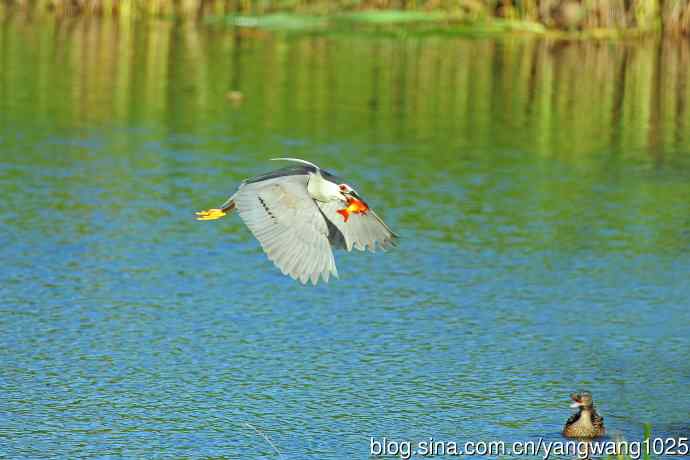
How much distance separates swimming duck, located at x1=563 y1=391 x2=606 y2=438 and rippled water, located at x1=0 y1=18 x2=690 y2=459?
0.17m

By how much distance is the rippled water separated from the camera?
5.95 metres

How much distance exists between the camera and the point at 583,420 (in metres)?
5.54

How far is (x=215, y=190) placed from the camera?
945cm

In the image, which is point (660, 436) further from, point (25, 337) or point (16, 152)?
point (16, 152)

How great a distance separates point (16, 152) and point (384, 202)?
106 inches

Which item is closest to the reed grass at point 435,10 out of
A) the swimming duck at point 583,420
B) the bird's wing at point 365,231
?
the swimming duck at point 583,420

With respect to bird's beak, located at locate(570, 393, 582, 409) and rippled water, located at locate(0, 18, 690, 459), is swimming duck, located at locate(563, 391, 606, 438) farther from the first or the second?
rippled water, located at locate(0, 18, 690, 459)

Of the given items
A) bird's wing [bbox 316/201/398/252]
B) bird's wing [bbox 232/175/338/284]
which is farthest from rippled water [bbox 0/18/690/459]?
bird's wing [bbox 232/175/338/284]

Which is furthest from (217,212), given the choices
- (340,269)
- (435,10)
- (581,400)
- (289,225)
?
(435,10)

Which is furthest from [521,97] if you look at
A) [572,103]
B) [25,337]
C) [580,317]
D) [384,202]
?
[25,337]

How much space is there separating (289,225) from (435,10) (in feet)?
44.2

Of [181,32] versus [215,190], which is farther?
[181,32]

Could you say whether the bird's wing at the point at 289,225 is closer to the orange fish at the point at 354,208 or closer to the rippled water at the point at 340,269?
the orange fish at the point at 354,208

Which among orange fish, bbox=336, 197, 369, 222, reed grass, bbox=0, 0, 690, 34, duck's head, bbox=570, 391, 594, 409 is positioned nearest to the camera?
orange fish, bbox=336, 197, 369, 222
